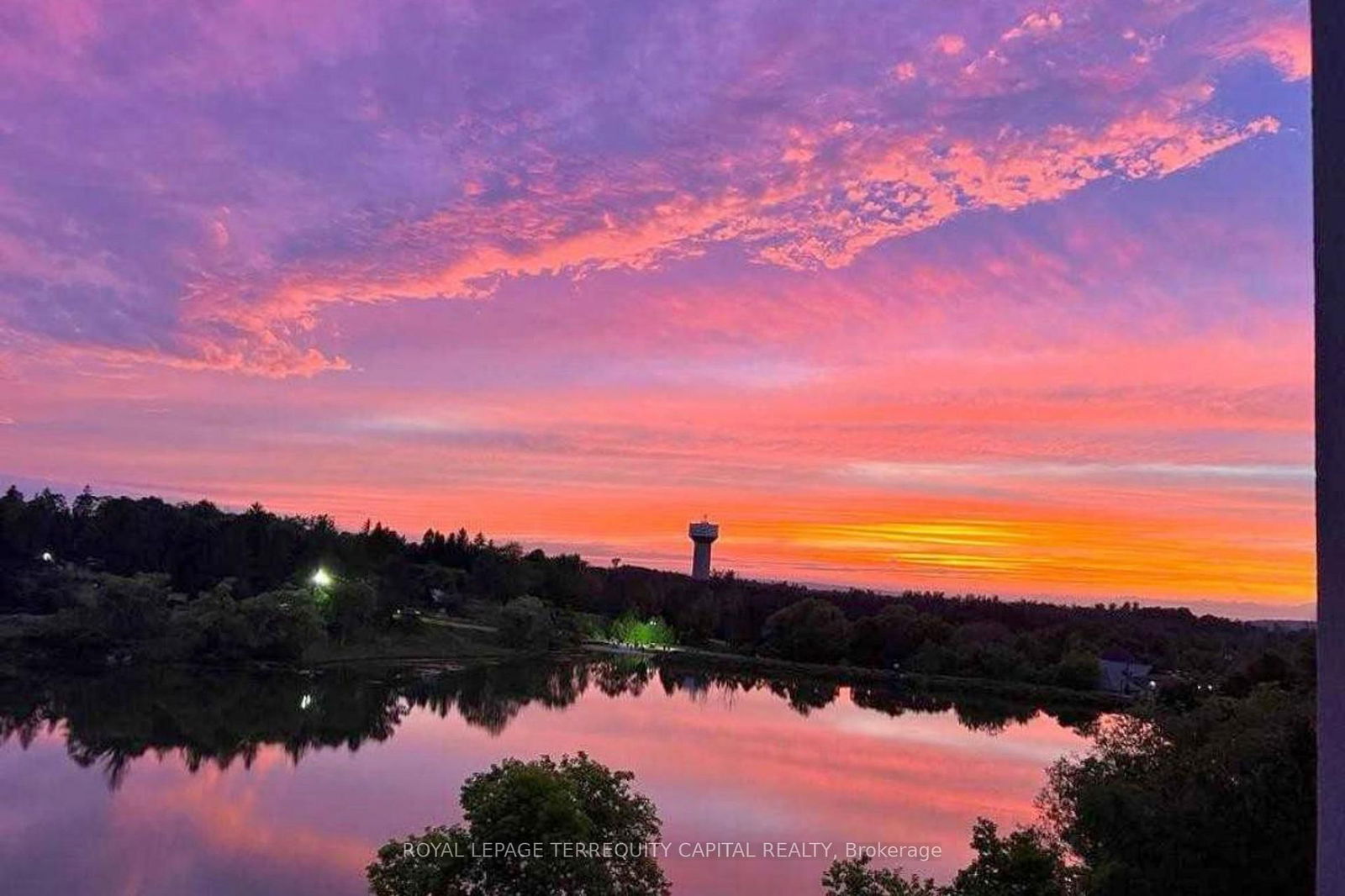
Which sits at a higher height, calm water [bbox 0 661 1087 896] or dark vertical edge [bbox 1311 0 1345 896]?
dark vertical edge [bbox 1311 0 1345 896]

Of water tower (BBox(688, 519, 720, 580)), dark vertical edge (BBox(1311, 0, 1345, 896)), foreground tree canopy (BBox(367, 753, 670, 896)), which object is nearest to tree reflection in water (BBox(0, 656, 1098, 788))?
foreground tree canopy (BBox(367, 753, 670, 896))

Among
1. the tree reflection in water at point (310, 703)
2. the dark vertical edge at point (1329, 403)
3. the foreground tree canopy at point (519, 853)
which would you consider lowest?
the tree reflection in water at point (310, 703)

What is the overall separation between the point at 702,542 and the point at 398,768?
8916 centimetres

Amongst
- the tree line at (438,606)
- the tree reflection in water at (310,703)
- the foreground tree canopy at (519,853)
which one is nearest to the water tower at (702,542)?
the tree line at (438,606)

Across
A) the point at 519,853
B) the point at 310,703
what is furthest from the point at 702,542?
the point at 519,853

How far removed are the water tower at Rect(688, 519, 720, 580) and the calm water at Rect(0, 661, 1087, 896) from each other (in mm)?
67069

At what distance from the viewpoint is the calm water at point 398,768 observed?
16.4 metres

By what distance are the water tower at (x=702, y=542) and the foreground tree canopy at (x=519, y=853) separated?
10202cm

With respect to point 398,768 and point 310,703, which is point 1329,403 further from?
point 310,703

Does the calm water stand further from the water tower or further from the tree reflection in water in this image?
the water tower

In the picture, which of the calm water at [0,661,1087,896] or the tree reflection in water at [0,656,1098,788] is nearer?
the calm water at [0,661,1087,896]

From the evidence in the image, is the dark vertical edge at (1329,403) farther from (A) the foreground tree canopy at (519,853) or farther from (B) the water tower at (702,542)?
(B) the water tower at (702,542)

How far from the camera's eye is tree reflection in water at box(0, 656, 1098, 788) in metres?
26.8

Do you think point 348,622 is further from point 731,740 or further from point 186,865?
point 186,865
